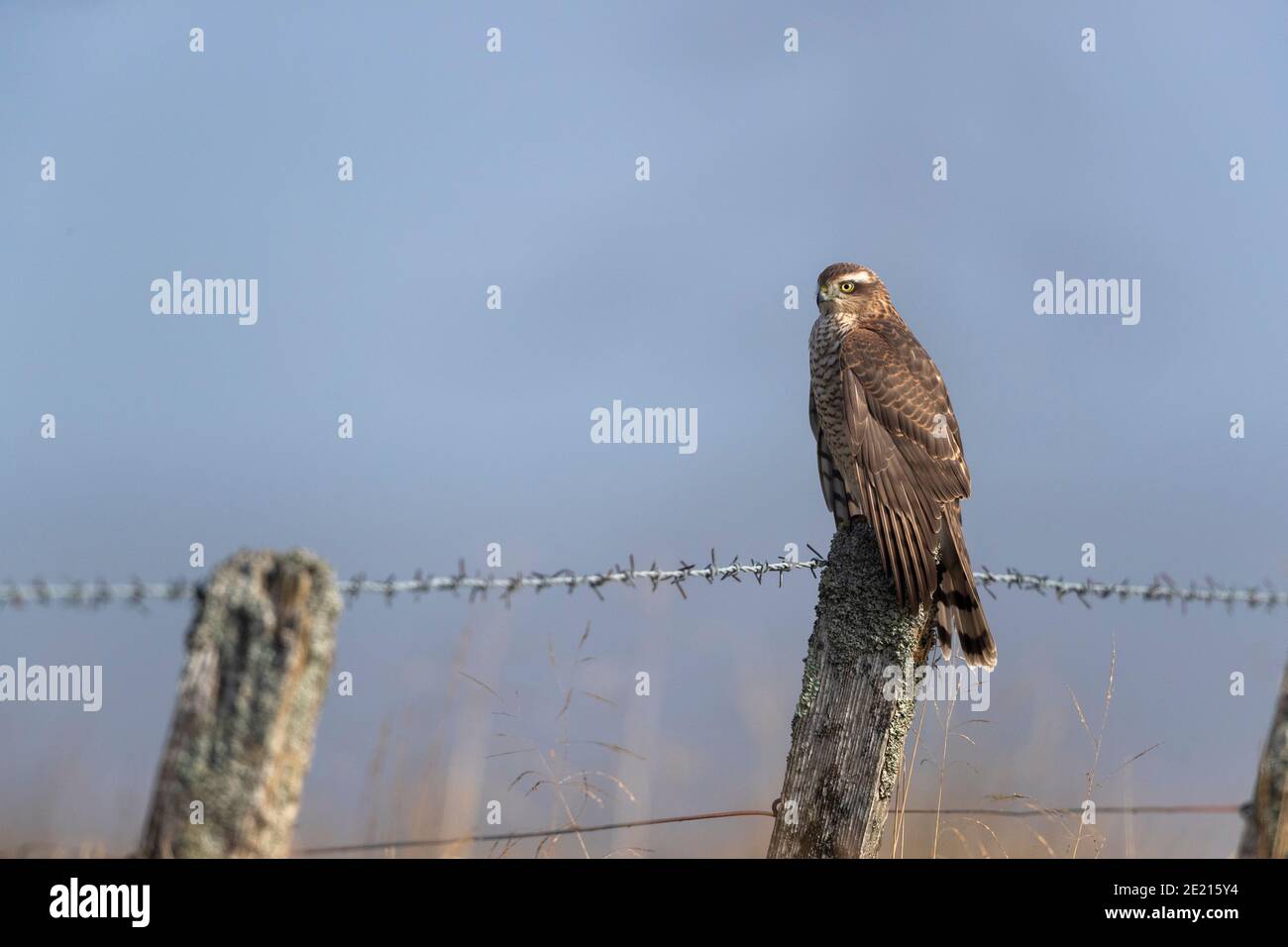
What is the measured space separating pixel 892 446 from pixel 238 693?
→ 3.61m

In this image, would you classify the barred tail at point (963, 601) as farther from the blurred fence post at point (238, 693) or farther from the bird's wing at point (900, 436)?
the blurred fence post at point (238, 693)

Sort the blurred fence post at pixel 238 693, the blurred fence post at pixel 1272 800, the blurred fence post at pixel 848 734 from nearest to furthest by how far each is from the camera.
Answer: the blurred fence post at pixel 238 693 → the blurred fence post at pixel 1272 800 → the blurred fence post at pixel 848 734

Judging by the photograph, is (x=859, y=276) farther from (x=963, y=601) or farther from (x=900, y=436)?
(x=963, y=601)

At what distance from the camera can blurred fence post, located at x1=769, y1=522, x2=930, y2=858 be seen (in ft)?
10.2

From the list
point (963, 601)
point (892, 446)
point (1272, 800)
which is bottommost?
point (1272, 800)

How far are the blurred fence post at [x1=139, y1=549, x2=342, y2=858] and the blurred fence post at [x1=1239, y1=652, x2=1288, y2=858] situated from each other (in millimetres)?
1884

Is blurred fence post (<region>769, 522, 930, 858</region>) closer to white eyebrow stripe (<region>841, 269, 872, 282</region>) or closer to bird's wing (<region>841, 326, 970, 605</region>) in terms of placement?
bird's wing (<region>841, 326, 970, 605</region>)

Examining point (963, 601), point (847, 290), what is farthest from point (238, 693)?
point (847, 290)

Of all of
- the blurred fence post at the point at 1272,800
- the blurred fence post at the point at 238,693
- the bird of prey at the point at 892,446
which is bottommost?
the blurred fence post at the point at 1272,800

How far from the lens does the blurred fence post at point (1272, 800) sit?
2.42m

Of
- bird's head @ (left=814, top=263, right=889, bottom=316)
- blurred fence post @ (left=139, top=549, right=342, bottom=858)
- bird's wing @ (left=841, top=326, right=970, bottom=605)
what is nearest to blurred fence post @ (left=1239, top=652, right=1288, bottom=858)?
bird's wing @ (left=841, top=326, right=970, bottom=605)

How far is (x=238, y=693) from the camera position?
6.37ft

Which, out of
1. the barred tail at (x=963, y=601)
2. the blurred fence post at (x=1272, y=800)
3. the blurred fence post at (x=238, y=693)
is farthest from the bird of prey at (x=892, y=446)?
the blurred fence post at (x=238, y=693)
